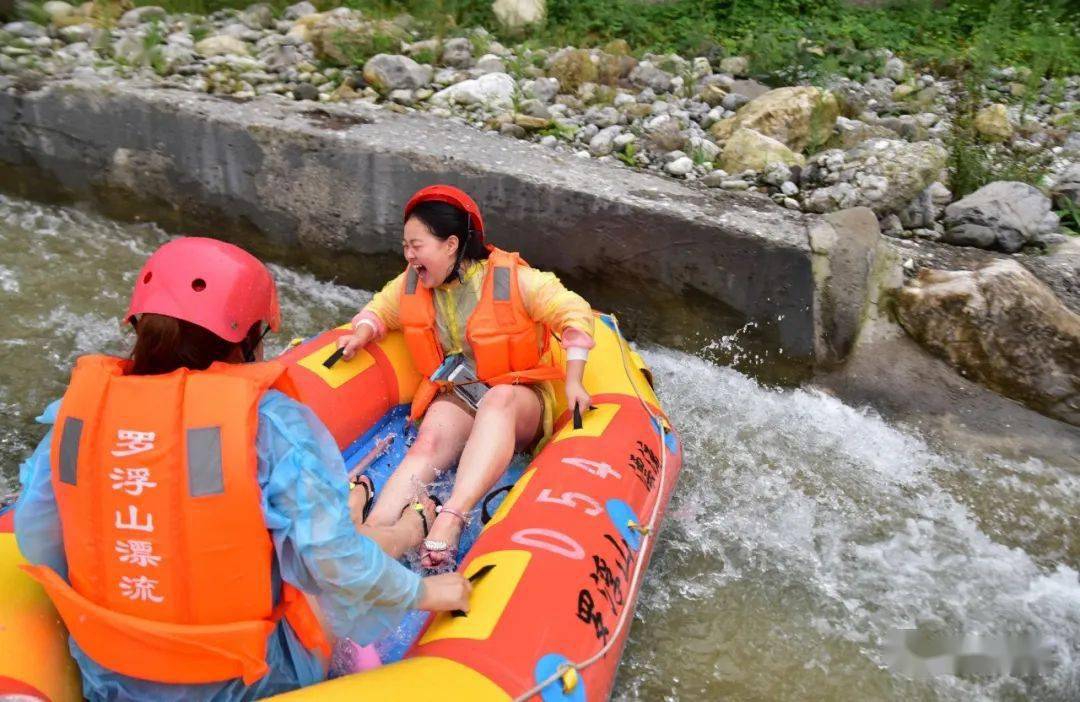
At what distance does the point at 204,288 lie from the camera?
Result: 58.4 inches

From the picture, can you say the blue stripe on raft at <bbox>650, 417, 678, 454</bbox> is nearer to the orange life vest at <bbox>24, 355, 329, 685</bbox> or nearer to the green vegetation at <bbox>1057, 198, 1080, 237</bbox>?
the orange life vest at <bbox>24, 355, 329, 685</bbox>

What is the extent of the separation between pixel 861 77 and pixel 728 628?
4.58 m

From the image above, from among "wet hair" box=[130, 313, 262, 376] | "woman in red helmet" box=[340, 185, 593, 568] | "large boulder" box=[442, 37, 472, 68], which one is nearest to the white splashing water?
"woman in red helmet" box=[340, 185, 593, 568]

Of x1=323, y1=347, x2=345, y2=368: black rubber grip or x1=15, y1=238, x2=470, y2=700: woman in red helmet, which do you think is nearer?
x1=15, y1=238, x2=470, y2=700: woman in red helmet

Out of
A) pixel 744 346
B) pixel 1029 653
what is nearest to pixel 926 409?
pixel 744 346

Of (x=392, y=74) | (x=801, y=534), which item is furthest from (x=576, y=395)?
(x=392, y=74)

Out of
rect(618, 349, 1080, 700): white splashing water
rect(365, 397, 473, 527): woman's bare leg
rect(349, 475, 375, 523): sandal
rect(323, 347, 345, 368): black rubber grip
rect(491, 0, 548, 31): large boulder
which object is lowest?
rect(618, 349, 1080, 700): white splashing water

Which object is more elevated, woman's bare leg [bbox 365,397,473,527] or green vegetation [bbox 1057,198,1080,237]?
green vegetation [bbox 1057,198,1080,237]

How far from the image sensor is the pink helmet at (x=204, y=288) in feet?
4.83

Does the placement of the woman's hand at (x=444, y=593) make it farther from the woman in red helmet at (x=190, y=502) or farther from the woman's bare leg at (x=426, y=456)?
the woman's bare leg at (x=426, y=456)

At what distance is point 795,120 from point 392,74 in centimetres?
247

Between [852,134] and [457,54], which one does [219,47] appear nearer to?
[457,54]

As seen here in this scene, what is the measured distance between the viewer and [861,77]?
19.6 ft

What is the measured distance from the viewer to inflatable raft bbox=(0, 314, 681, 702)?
5.80 feet
